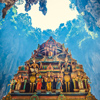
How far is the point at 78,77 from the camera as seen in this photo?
28.0ft

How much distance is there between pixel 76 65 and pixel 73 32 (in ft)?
119

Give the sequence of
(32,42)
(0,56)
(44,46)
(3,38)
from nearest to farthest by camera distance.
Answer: (44,46) → (0,56) → (3,38) → (32,42)

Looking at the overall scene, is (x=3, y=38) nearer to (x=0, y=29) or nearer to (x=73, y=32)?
(x=0, y=29)

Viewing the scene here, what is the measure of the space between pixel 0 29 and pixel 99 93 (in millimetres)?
40417

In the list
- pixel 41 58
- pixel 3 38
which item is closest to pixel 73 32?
pixel 3 38

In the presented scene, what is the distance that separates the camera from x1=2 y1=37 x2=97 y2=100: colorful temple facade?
25.0ft

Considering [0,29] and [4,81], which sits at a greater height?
[0,29]

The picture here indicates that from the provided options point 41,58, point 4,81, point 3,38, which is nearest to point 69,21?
point 3,38

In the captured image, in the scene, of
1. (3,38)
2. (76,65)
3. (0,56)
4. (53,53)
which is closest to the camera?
(76,65)

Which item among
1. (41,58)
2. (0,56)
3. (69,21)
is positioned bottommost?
(41,58)

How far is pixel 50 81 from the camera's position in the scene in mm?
8336

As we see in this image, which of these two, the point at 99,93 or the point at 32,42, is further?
the point at 32,42

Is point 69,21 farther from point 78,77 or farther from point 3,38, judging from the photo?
point 78,77

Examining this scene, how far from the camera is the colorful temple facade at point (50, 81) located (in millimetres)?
7617
